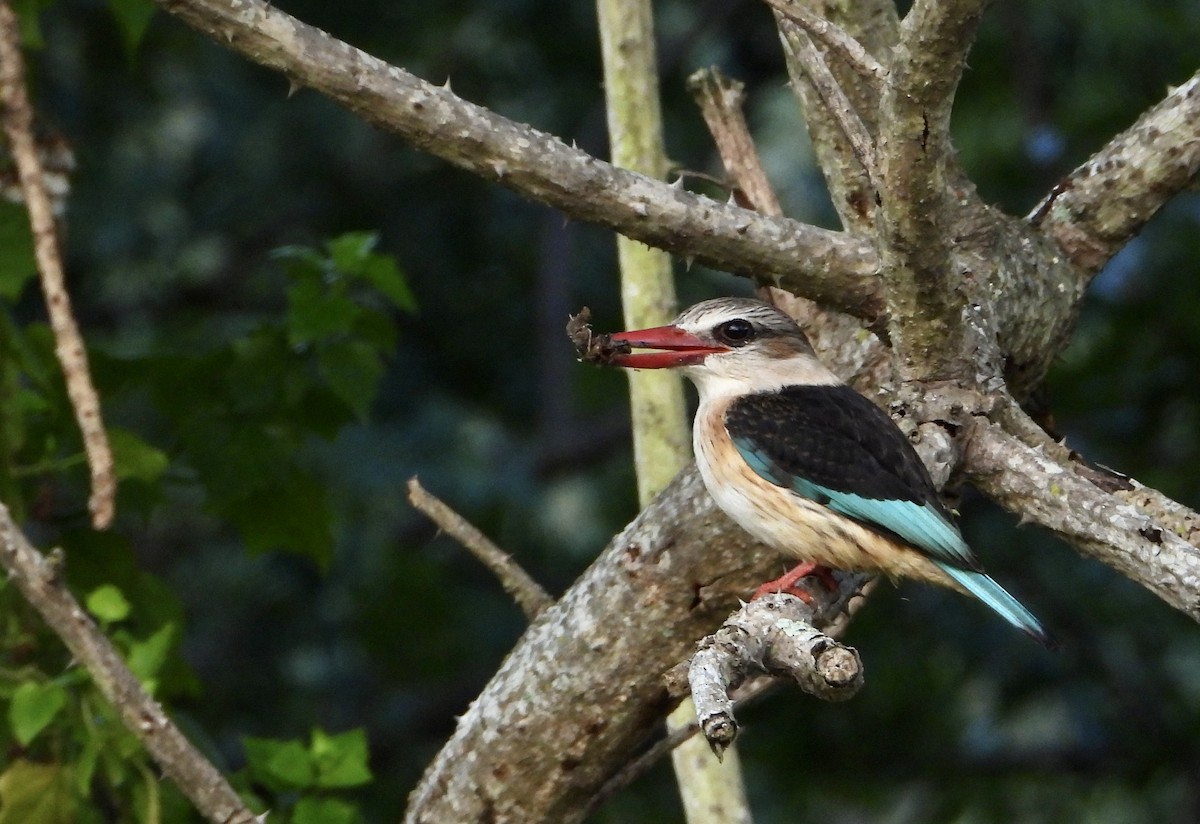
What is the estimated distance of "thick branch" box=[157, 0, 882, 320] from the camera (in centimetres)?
303

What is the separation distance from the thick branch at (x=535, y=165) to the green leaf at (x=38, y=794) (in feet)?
5.38

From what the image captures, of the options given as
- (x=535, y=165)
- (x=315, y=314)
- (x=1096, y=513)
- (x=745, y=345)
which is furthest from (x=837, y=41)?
(x=315, y=314)

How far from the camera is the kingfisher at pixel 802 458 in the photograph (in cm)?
356

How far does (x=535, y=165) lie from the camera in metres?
3.17

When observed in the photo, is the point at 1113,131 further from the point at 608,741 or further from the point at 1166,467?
the point at 608,741

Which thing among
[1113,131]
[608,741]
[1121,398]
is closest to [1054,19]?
[1113,131]

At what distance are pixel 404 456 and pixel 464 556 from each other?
4.57 ft

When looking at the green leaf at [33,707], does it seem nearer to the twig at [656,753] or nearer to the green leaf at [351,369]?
the green leaf at [351,369]

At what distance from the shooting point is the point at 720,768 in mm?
4227

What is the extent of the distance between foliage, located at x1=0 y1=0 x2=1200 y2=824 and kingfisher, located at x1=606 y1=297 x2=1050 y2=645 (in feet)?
8.73

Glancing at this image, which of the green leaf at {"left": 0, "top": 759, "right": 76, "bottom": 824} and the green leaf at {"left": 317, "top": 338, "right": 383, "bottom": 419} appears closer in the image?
the green leaf at {"left": 0, "top": 759, "right": 76, "bottom": 824}

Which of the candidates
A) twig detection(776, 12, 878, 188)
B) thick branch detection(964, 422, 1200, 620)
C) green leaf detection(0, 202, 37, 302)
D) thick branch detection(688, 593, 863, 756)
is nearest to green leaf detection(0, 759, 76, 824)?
green leaf detection(0, 202, 37, 302)

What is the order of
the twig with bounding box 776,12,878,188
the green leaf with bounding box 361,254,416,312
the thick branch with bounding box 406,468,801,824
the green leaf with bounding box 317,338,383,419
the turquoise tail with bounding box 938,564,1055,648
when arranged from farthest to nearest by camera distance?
the green leaf with bounding box 361,254,416,312 < the green leaf with bounding box 317,338,383,419 < the thick branch with bounding box 406,468,801,824 < the turquoise tail with bounding box 938,564,1055,648 < the twig with bounding box 776,12,878,188

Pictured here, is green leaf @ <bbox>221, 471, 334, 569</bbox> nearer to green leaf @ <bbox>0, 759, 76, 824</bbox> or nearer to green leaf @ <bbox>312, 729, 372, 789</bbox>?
green leaf @ <bbox>312, 729, 372, 789</bbox>
